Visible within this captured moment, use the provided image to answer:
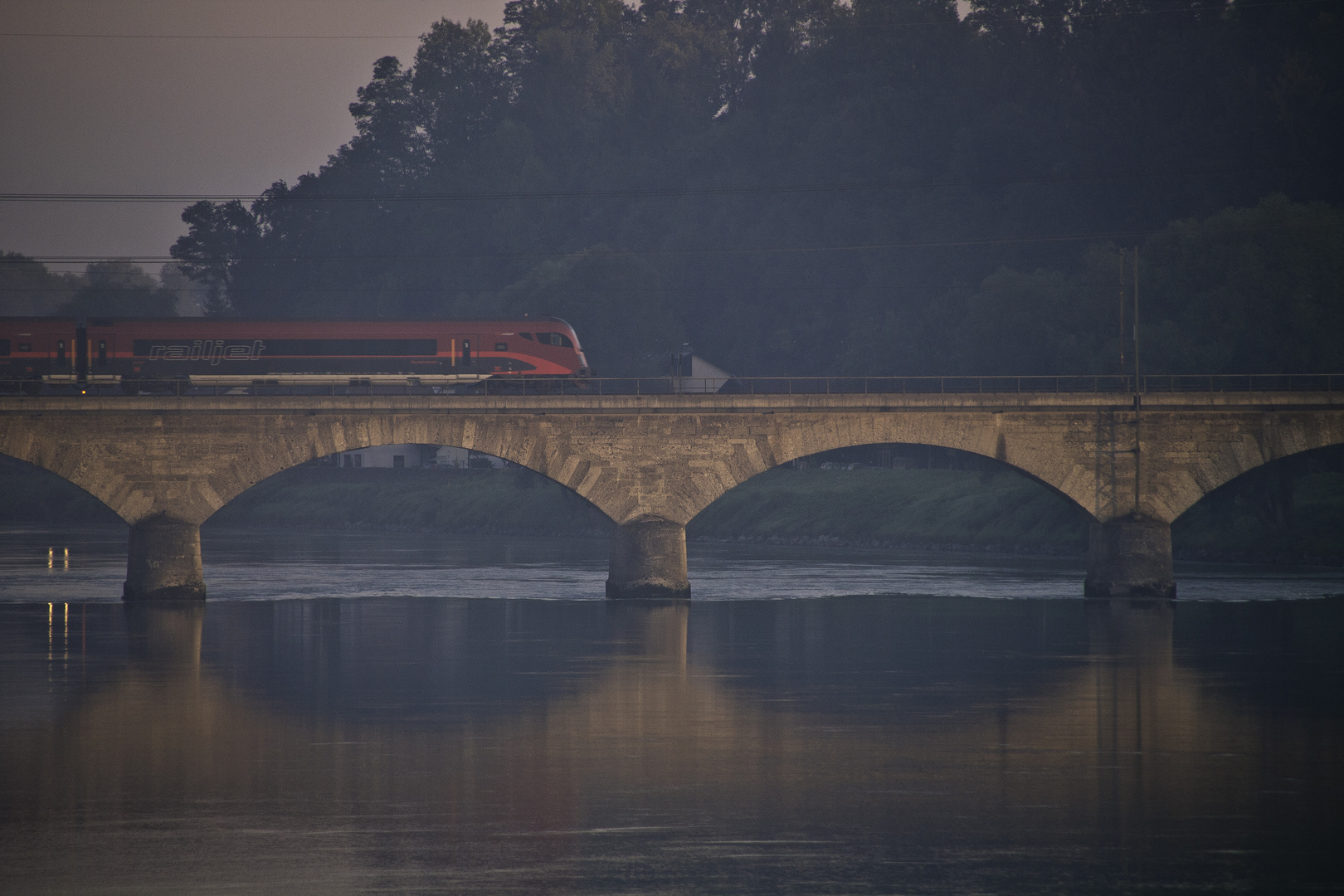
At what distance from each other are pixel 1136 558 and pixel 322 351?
100 ft

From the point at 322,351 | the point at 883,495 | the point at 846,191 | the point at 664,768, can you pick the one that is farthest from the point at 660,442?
the point at 846,191

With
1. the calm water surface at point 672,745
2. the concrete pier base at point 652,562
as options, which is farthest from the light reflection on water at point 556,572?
the concrete pier base at point 652,562

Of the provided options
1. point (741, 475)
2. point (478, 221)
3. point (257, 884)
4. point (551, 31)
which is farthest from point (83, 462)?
point (551, 31)

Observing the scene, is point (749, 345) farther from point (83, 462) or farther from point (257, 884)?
point (257, 884)

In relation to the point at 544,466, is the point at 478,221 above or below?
above

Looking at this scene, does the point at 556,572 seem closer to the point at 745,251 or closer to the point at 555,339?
the point at 555,339

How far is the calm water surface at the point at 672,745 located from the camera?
20.1m

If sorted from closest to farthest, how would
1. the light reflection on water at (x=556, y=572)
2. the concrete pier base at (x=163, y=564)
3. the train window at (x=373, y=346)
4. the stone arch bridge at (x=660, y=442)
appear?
the stone arch bridge at (x=660, y=442) → the concrete pier base at (x=163, y=564) → the light reflection on water at (x=556, y=572) → the train window at (x=373, y=346)

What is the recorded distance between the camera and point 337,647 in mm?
42906

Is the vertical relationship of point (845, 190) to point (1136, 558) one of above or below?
above

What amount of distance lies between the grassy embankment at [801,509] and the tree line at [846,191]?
7.22 meters

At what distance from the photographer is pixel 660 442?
5241 cm

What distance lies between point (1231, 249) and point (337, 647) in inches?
1873

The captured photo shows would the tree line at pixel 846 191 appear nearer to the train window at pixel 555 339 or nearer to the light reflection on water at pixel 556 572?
the light reflection on water at pixel 556 572
